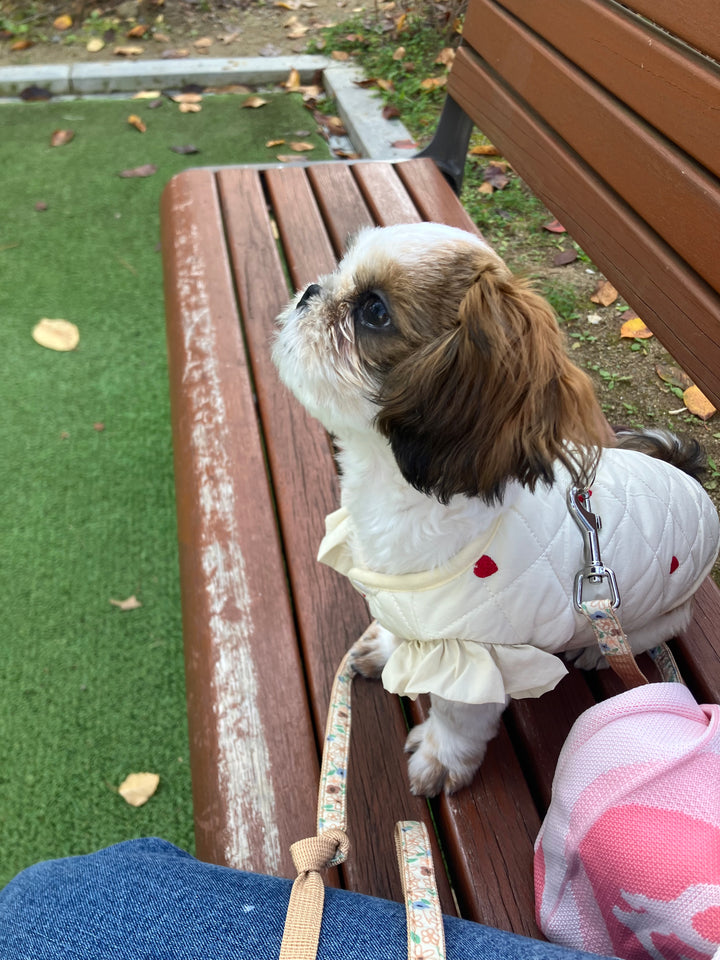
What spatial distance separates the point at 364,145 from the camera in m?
3.17

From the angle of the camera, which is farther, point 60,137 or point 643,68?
point 60,137

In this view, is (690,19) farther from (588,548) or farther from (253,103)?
(253,103)

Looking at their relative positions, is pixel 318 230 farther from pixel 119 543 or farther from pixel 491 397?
pixel 491 397

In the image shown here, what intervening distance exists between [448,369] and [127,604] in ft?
4.28

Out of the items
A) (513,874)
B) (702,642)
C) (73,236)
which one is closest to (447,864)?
(513,874)

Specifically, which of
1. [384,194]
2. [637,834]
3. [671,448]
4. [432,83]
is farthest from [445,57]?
[637,834]

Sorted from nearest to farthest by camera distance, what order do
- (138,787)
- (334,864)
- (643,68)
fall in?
1. (334,864)
2. (643,68)
3. (138,787)

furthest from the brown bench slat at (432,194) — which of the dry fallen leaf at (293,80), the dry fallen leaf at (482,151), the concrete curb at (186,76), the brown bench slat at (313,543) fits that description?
the dry fallen leaf at (293,80)

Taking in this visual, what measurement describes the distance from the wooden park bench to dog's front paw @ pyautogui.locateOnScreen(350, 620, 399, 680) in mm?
Result: 29

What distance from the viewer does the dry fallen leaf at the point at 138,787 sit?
1.53m

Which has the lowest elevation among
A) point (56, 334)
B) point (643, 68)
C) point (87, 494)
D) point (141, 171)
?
point (87, 494)

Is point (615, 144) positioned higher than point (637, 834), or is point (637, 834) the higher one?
point (615, 144)

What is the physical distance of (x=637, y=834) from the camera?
0.75 meters

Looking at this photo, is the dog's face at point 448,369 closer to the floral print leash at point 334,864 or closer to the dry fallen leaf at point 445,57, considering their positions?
the floral print leash at point 334,864
